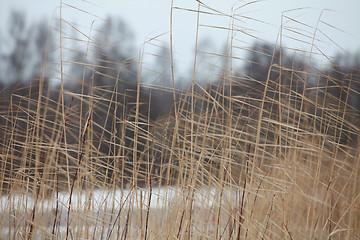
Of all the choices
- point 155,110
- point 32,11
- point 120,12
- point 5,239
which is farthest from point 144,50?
point 120,12

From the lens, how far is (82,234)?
3.94ft

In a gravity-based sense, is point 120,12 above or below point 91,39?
above

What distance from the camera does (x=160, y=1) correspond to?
3594 millimetres

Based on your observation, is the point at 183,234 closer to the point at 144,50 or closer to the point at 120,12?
the point at 144,50

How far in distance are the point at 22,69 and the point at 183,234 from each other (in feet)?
7.73

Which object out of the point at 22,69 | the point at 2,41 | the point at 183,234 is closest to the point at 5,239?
the point at 183,234

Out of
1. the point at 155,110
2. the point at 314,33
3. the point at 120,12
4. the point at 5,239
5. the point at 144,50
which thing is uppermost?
the point at 120,12

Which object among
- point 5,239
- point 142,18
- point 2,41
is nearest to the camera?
point 5,239

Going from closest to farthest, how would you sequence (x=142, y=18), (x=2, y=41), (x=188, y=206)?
(x=188, y=206), (x=142, y=18), (x=2, y=41)

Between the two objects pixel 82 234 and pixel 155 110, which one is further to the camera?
pixel 155 110

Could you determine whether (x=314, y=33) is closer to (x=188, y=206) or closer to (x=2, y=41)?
(x=188, y=206)

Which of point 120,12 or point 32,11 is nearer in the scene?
point 32,11

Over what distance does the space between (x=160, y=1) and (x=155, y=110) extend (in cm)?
100

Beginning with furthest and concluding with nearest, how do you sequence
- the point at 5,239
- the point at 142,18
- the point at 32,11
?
the point at 32,11 → the point at 142,18 → the point at 5,239
